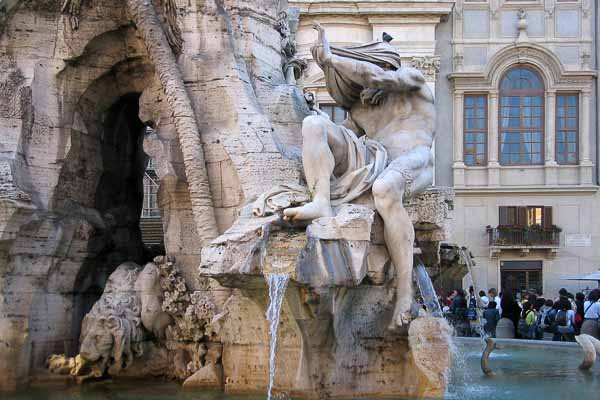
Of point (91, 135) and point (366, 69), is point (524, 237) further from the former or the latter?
point (366, 69)

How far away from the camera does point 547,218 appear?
2730 cm

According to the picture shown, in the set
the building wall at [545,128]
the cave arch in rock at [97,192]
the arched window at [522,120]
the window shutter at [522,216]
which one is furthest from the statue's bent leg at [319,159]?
the arched window at [522,120]

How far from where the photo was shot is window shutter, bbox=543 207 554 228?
89.1 ft

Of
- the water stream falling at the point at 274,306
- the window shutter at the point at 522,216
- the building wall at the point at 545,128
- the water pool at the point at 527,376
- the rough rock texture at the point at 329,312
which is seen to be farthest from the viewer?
the window shutter at the point at 522,216

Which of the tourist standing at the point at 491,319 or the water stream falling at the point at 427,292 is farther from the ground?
the water stream falling at the point at 427,292

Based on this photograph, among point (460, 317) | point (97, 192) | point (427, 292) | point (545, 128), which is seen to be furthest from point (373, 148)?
point (545, 128)

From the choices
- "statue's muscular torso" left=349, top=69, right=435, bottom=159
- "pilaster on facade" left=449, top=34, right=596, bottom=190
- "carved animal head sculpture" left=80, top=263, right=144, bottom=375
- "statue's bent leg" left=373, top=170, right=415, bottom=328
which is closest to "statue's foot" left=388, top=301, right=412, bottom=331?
"statue's bent leg" left=373, top=170, right=415, bottom=328

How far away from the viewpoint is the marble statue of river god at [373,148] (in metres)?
6.08

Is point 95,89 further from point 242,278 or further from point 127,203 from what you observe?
point 242,278

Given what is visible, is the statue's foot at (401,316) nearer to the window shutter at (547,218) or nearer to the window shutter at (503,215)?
the window shutter at (503,215)

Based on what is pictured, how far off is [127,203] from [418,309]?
3667 mm

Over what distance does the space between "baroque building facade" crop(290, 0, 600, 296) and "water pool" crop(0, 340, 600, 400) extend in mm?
19116

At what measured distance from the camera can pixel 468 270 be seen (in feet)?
25.9

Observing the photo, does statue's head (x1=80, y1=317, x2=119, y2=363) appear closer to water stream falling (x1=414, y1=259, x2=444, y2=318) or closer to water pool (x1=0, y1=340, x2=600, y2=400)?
water pool (x1=0, y1=340, x2=600, y2=400)
